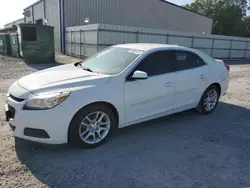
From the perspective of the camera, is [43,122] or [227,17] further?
[227,17]

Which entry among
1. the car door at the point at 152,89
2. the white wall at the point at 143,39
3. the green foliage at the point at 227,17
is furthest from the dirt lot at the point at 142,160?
the green foliage at the point at 227,17

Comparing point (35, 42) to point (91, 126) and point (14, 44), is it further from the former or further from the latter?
point (91, 126)

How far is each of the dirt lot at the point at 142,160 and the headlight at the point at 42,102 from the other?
0.73 meters

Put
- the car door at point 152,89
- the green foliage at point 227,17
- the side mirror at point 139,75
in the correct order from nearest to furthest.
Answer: the side mirror at point 139,75 → the car door at point 152,89 → the green foliage at point 227,17

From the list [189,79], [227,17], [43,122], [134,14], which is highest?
[227,17]

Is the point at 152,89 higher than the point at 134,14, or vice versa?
the point at 134,14

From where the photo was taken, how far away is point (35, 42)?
13.0 metres

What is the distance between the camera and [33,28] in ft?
43.1

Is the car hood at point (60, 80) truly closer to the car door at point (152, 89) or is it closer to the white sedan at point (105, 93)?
the white sedan at point (105, 93)

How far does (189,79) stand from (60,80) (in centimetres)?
255

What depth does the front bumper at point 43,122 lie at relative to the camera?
116 inches

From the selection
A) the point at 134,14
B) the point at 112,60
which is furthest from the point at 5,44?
the point at 112,60

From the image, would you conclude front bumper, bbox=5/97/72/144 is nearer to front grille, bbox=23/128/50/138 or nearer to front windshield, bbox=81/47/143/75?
front grille, bbox=23/128/50/138

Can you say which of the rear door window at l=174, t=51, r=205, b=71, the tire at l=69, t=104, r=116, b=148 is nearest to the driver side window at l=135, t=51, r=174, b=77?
the rear door window at l=174, t=51, r=205, b=71
